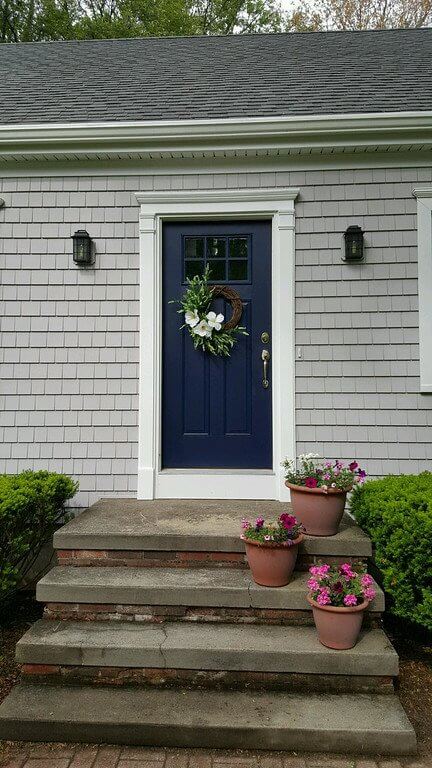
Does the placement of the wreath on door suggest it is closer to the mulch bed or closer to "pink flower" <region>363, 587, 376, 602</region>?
"pink flower" <region>363, 587, 376, 602</region>

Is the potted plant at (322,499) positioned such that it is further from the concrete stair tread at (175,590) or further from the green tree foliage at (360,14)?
the green tree foliage at (360,14)

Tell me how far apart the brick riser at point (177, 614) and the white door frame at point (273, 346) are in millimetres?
1100

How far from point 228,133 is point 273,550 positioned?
9.27ft

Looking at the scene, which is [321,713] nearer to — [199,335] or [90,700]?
[90,700]

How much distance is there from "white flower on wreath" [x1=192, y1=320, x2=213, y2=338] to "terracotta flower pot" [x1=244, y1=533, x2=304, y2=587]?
1.63m

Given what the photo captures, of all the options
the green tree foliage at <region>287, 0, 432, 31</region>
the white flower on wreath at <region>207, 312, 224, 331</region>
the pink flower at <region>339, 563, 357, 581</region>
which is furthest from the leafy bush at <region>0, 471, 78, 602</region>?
the green tree foliage at <region>287, 0, 432, 31</region>

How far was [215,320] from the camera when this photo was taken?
3.55 m

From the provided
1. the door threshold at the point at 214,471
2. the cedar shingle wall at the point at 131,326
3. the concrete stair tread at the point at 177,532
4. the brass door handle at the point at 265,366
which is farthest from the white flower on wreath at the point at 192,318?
the concrete stair tread at the point at 177,532

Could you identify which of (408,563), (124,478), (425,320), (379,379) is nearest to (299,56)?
(425,320)

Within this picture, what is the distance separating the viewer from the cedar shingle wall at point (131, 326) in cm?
351

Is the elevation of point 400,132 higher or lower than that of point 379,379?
higher

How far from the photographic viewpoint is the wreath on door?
3564 millimetres

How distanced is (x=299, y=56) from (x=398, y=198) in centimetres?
259

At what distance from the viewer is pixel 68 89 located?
4.48m
